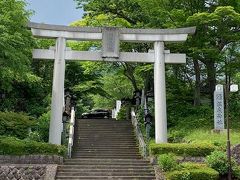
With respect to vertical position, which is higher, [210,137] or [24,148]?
[210,137]

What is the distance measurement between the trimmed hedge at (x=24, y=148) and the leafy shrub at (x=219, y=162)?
6.82 meters

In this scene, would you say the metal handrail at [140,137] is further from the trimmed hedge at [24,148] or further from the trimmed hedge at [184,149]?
the trimmed hedge at [24,148]

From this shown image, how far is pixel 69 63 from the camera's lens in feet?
128

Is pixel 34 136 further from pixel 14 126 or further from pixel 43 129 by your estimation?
pixel 43 129

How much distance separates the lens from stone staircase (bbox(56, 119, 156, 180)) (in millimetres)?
19328

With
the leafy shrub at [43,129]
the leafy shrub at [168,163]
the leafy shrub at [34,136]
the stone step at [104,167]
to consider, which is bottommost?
the stone step at [104,167]

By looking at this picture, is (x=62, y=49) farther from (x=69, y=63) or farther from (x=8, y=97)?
(x=69, y=63)

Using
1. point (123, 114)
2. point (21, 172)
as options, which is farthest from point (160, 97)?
point (123, 114)

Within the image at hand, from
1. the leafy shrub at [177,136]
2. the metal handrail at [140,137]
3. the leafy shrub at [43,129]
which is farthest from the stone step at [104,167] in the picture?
the leafy shrub at [177,136]

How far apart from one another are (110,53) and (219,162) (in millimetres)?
8762

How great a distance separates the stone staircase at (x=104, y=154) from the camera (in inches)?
761

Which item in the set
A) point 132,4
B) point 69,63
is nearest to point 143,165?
point 132,4

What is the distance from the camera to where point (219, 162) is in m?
18.7

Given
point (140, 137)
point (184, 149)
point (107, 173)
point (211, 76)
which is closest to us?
point (107, 173)
